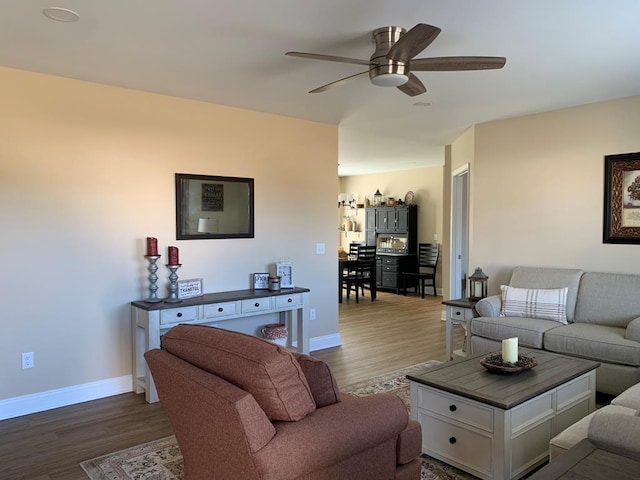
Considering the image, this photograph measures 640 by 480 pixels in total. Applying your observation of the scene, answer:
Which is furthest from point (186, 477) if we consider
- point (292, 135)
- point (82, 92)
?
point (292, 135)

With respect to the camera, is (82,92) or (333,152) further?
(333,152)

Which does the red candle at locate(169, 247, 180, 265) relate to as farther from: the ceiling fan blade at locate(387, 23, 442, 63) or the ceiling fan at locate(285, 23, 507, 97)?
the ceiling fan blade at locate(387, 23, 442, 63)

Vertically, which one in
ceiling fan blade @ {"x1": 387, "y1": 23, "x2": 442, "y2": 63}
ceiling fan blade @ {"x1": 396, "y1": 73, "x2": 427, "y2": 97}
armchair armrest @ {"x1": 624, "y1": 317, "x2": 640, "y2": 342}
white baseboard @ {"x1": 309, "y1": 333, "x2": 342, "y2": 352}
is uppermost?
ceiling fan blade @ {"x1": 387, "y1": 23, "x2": 442, "y2": 63}

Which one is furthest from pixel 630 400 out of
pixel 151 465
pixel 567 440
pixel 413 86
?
pixel 151 465

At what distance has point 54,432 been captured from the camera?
3.22m

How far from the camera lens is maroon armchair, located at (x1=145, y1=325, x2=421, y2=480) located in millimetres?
1621

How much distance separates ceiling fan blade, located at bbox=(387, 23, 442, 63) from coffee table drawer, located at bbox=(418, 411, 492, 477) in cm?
207

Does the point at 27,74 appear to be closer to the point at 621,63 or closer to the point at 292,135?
the point at 292,135

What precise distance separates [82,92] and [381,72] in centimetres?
246

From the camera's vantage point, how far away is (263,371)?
5.49 ft

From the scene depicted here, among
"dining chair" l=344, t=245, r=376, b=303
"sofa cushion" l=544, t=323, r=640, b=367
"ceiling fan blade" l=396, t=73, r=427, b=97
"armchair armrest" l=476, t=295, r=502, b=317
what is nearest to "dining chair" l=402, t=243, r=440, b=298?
"dining chair" l=344, t=245, r=376, b=303

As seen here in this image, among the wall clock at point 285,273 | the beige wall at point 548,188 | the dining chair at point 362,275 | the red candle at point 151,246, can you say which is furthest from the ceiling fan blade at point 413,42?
the dining chair at point 362,275

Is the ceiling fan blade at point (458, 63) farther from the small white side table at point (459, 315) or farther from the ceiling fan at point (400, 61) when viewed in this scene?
the small white side table at point (459, 315)

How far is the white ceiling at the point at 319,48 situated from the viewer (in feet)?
8.25
